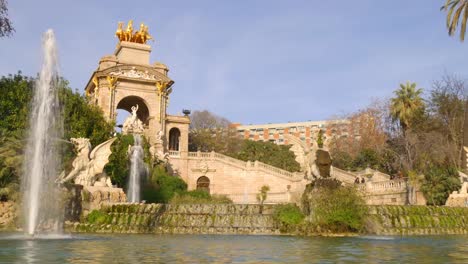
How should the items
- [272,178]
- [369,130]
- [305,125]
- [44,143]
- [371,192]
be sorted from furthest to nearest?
[305,125] < [369,130] < [272,178] < [371,192] < [44,143]

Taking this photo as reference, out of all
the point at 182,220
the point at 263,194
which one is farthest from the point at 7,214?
the point at 263,194

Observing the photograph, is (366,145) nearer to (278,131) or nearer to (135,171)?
(135,171)

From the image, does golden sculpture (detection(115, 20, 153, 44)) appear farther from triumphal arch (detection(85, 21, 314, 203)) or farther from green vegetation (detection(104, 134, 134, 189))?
green vegetation (detection(104, 134, 134, 189))

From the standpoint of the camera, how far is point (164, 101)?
53.4 m

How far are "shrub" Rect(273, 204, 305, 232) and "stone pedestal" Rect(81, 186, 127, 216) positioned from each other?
711cm

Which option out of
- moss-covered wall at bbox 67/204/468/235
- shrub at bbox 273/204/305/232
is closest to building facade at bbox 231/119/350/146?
moss-covered wall at bbox 67/204/468/235

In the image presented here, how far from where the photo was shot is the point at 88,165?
22.7 metres

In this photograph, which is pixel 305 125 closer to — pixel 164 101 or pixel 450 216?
pixel 164 101

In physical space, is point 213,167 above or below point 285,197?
above

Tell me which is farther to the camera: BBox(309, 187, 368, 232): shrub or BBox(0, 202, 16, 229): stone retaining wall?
BBox(0, 202, 16, 229): stone retaining wall

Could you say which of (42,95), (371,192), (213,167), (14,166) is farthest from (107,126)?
(42,95)

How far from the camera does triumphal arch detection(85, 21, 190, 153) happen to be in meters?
51.0

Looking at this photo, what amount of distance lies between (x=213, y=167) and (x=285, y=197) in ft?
34.0

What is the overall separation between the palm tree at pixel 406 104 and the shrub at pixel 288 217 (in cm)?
3380
